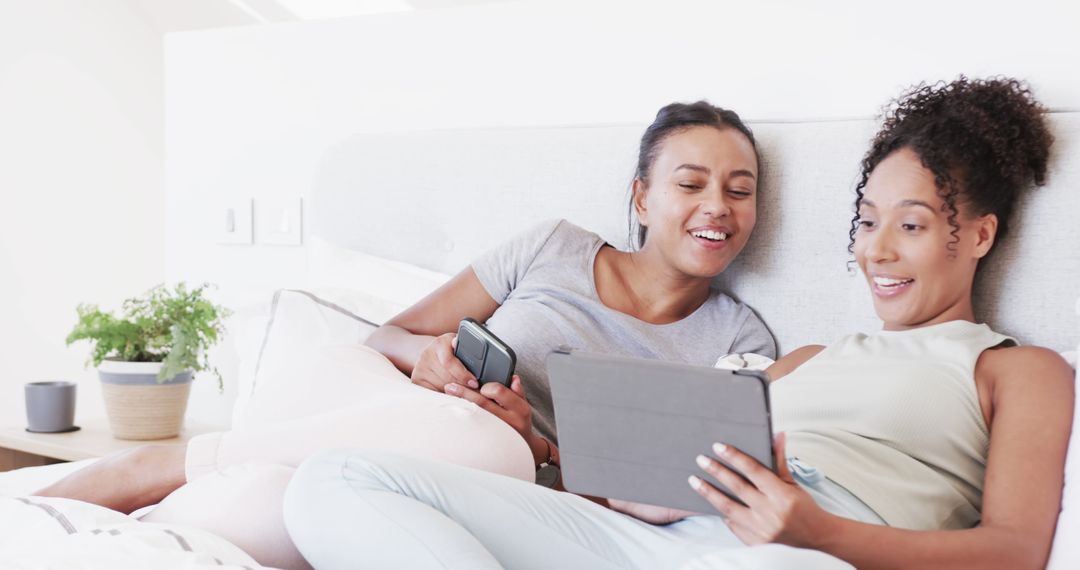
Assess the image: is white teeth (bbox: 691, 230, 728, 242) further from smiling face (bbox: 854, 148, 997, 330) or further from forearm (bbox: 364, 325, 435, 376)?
forearm (bbox: 364, 325, 435, 376)

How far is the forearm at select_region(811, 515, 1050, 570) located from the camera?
99 cm

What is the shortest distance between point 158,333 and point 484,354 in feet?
3.29

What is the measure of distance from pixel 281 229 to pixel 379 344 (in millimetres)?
882

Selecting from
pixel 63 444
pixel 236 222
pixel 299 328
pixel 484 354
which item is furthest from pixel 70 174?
pixel 484 354

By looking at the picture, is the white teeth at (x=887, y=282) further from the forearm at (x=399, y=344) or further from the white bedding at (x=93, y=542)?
the white bedding at (x=93, y=542)

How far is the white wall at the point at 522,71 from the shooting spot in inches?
65.6

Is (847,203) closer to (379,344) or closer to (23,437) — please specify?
(379,344)

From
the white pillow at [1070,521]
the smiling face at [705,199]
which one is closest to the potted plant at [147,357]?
the smiling face at [705,199]

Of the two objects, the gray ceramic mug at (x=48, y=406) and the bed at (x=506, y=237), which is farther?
the gray ceramic mug at (x=48, y=406)

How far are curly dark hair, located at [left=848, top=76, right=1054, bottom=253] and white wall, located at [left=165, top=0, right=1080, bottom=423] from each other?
21 cm

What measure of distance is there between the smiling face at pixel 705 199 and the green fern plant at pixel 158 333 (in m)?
1.07

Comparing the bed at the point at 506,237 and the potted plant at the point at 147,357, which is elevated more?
the bed at the point at 506,237

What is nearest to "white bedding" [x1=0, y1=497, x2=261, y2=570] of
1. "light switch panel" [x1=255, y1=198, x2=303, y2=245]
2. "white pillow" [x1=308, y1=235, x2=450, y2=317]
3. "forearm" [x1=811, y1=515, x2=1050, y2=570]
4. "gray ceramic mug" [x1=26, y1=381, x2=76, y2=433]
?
"forearm" [x1=811, y1=515, x2=1050, y2=570]

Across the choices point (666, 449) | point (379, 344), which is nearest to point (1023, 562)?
point (666, 449)
